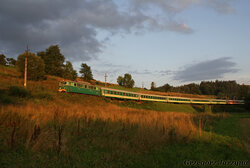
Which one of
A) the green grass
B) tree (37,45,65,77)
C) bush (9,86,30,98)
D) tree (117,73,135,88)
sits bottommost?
the green grass

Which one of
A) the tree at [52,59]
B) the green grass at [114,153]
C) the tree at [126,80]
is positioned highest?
the tree at [52,59]

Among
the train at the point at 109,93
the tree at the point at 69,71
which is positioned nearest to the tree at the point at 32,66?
the train at the point at 109,93

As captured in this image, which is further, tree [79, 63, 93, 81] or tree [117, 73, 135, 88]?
tree [117, 73, 135, 88]

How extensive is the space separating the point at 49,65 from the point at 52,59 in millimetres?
2390

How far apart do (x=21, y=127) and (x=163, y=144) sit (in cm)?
657

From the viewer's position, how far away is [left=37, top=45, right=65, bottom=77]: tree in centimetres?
5372

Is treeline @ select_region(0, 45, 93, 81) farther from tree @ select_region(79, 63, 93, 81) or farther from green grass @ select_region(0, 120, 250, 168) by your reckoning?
green grass @ select_region(0, 120, 250, 168)

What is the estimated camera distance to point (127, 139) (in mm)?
7477

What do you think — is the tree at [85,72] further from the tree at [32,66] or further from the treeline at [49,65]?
the tree at [32,66]

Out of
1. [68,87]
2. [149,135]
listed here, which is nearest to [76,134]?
[149,135]

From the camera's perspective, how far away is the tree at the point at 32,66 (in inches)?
1447

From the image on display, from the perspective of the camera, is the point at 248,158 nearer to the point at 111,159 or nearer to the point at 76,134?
the point at 111,159

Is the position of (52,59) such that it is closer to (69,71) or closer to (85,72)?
(69,71)

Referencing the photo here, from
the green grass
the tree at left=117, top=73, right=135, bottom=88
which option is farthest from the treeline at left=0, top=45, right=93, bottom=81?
the green grass
